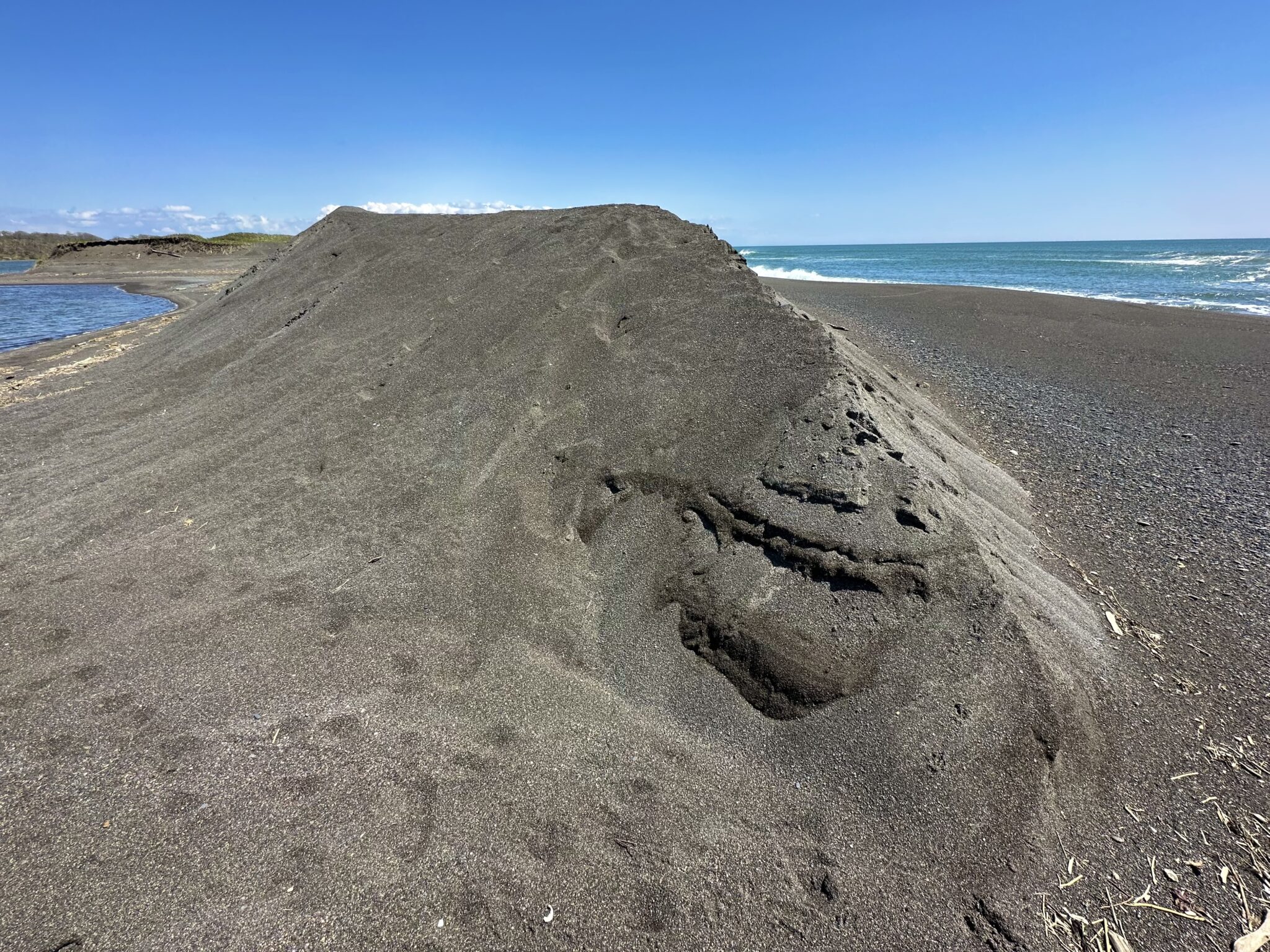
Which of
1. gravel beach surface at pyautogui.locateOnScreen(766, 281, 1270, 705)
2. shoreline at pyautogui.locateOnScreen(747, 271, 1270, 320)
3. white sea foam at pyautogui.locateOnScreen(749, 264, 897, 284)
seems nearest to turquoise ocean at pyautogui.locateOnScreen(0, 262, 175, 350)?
shoreline at pyautogui.locateOnScreen(747, 271, 1270, 320)

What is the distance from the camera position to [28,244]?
53.0 meters

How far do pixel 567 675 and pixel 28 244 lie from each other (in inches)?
3120

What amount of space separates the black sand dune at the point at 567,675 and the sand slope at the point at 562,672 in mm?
14

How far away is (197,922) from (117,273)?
45.4m

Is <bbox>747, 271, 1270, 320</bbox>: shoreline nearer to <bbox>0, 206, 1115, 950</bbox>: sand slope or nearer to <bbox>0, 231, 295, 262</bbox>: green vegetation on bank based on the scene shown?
<bbox>0, 206, 1115, 950</bbox>: sand slope

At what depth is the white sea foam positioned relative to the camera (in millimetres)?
24956

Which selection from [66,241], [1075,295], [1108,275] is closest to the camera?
[1075,295]

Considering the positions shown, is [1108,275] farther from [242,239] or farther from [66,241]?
[66,241]

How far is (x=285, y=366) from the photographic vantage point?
6.23m

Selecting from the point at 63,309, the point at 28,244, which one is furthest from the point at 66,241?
the point at 63,309

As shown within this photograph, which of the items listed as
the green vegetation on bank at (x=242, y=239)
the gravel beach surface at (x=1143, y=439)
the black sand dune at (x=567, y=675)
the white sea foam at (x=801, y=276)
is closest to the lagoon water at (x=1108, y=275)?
the white sea foam at (x=801, y=276)

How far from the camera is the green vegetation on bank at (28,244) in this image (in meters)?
50.0

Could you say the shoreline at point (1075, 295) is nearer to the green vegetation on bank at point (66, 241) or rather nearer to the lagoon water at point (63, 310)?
the lagoon water at point (63, 310)

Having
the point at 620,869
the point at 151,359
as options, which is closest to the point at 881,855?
the point at 620,869
